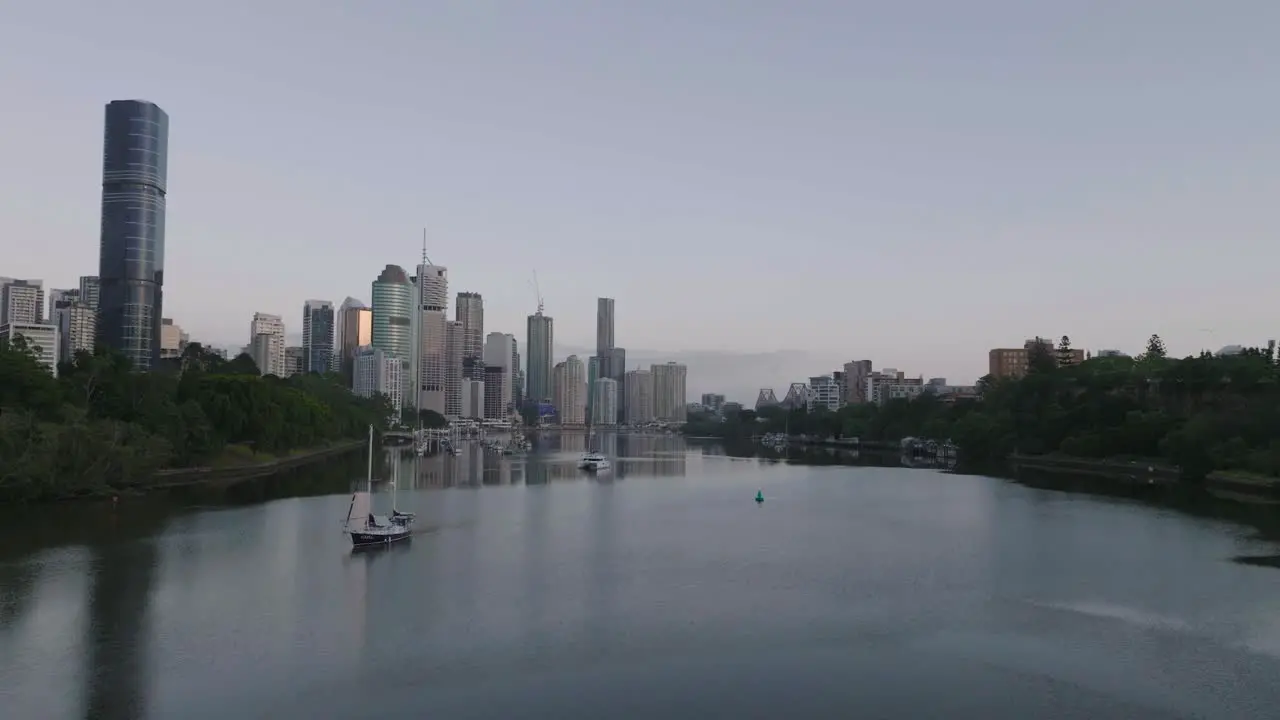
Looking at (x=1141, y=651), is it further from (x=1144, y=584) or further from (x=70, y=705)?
(x=70, y=705)

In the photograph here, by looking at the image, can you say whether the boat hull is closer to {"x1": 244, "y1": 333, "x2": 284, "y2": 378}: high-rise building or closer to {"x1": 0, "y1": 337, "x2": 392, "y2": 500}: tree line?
{"x1": 0, "y1": 337, "x2": 392, "y2": 500}: tree line

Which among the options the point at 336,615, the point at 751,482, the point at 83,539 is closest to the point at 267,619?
the point at 336,615

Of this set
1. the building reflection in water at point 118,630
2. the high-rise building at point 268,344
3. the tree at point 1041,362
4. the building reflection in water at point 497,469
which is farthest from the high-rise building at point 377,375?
the building reflection in water at point 118,630

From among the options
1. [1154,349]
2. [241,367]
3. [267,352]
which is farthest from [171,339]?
[1154,349]

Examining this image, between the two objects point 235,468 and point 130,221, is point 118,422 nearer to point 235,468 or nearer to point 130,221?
point 235,468

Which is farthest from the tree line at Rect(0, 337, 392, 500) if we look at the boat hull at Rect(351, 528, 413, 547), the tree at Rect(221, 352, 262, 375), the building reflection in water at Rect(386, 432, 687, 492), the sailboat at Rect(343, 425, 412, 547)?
the boat hull at Rect(351, 528, 413, 547)

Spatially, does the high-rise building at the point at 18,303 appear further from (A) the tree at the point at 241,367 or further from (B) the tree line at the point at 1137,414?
(B) the tree line at the point at 1137,414
